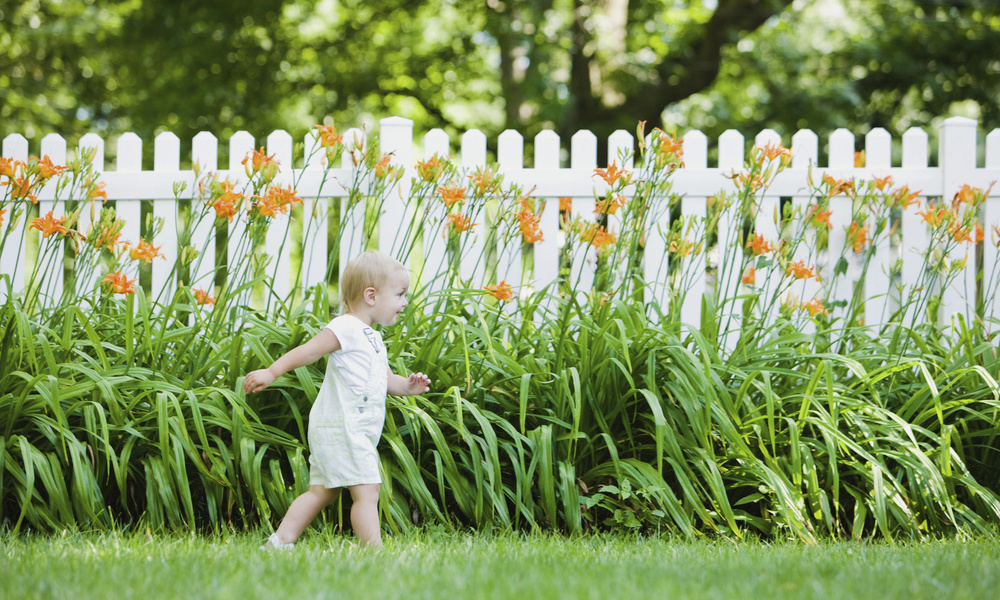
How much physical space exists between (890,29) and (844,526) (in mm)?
8108

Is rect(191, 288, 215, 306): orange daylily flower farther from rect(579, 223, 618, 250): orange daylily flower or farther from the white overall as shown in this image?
rect(579, 223, 618, 250): orange daylily flower

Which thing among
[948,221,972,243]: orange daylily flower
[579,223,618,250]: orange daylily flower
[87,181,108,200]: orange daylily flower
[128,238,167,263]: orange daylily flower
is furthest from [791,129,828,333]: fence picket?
[87,181,108,200]: orange daylily flower

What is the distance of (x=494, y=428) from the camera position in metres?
2.88

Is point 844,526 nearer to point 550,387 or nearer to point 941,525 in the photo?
point 941,525

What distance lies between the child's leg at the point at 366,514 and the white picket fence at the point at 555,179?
1.47m

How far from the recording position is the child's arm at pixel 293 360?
7.52 feet

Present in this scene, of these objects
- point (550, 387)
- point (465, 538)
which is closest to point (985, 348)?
point (550, 387)

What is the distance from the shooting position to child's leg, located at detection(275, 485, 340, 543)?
7.66 ft

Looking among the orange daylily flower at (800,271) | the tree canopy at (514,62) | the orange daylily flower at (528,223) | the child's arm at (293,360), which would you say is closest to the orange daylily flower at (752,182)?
the orange daylily flower at (800,271)

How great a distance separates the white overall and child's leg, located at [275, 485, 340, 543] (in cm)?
3

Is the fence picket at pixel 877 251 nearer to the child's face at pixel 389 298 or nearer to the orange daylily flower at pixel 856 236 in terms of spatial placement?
the orange daylily flower at pixel 856 236

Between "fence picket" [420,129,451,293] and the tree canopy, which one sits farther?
the tree canopy

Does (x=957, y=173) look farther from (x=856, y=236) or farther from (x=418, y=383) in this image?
(x=418, y=383)

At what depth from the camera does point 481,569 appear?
196 cm
